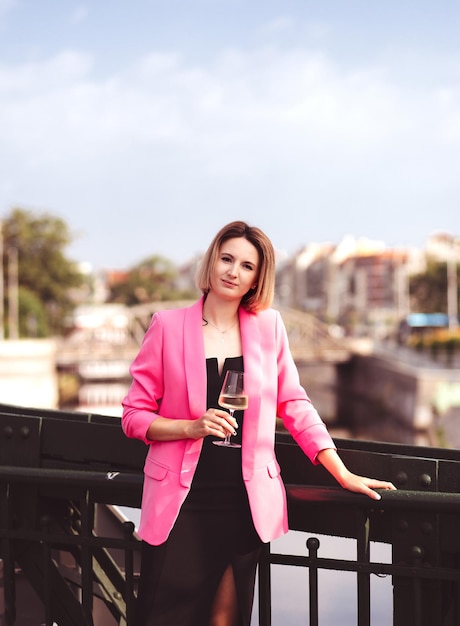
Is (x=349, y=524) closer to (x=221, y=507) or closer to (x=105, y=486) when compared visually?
(x=221, y=507)

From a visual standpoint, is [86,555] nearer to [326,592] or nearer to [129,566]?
[129,566]

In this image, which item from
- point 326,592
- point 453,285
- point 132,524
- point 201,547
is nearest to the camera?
point 201,547

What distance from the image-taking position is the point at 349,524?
2771 mm

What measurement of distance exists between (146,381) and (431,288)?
73293mm

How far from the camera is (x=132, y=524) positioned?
2.75m

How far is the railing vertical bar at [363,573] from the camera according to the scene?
8.55ft

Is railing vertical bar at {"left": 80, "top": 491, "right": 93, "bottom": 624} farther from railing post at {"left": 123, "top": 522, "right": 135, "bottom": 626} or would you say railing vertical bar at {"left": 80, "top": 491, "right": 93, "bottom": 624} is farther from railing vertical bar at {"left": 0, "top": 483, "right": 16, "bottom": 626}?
railing vertical bar at {"left": 0, "top": 483, "right": 16, "bottom": 626}

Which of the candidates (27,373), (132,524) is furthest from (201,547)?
(27,373)

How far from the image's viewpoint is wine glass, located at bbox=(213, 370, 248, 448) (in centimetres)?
242

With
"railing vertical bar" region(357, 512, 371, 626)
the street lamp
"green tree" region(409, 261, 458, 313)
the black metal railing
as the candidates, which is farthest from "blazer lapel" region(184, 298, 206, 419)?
"green tree" region(409, 261, 458, 313)

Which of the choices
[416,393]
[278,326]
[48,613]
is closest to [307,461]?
[278,326]

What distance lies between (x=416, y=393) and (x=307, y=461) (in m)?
33.1

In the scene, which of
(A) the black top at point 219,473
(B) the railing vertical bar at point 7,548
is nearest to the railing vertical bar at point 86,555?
(B) the railing vertical bar at point 7,548

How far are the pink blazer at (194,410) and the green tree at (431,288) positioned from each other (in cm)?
7191
